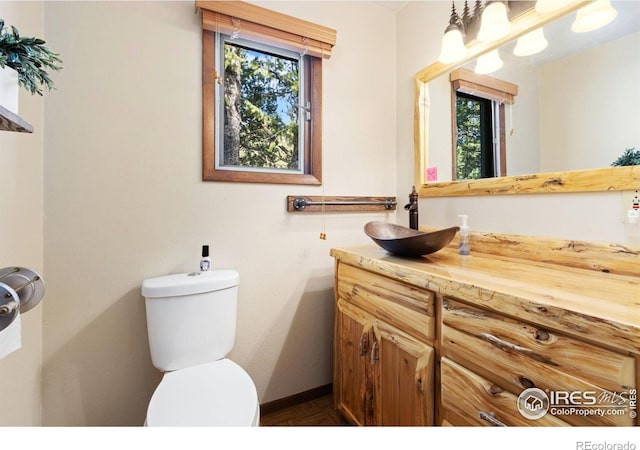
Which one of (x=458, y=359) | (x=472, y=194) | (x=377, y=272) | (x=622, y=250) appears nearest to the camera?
(x=458, y=359)

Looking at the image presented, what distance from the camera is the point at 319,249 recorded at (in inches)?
62.7

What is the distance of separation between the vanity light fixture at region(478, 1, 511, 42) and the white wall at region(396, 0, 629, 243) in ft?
1.01

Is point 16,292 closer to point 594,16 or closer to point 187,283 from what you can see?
point 187,283

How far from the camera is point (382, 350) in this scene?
1.07 m

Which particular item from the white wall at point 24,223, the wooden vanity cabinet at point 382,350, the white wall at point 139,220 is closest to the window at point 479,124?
the white wall at point 139,220

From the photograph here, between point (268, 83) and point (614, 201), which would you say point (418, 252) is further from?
point (268, 83)

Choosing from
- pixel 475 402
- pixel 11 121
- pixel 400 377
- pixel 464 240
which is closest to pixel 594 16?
pixel 464 240

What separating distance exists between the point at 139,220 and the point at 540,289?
1459 millimetres

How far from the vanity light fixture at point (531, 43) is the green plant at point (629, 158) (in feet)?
1.72

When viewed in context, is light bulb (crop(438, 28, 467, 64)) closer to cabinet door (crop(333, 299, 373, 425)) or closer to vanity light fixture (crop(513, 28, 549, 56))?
vanity light fixture (crop(513, 28, 549, 56))

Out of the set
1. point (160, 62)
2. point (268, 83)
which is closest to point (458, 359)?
point (268, 83)

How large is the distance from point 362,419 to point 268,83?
66.7 inches

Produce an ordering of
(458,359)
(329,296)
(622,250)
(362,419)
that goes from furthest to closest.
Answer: (329,296)
(362,419)
(622,250)
(458,359)

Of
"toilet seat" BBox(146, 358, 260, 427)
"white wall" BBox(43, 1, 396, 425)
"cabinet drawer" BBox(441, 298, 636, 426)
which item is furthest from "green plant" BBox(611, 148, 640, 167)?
"toilet seat" BBox(146, 358, 260, 427)
